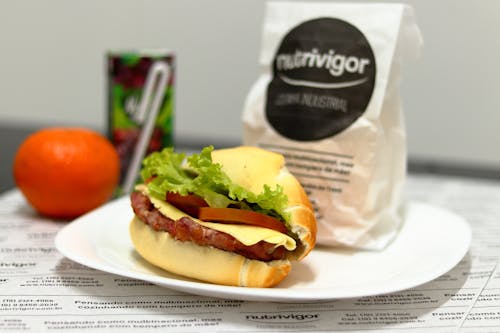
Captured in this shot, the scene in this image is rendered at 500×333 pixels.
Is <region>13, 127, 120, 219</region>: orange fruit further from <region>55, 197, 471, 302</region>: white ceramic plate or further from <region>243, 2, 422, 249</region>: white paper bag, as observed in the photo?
<region>243, 2, 422, 249</region>: white paper bag

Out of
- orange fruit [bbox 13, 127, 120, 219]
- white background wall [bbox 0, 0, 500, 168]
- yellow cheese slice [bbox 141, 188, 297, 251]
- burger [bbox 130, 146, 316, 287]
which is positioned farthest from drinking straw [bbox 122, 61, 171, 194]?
white background wall [bbox 0, 0, 500, 168]

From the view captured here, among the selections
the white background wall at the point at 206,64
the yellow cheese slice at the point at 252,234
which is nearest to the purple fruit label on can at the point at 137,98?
the yellow cheese slice at the point at 252,234

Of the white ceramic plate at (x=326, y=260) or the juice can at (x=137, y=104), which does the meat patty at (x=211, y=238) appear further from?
the juice can at (x=137, y=104)

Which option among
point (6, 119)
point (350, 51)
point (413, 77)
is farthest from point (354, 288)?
point (6, 119)

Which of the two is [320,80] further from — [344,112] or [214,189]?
[214,189]

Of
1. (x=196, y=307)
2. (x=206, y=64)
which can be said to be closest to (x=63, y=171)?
(x=196, y=307)

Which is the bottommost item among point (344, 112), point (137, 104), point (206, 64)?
point (206, 64)

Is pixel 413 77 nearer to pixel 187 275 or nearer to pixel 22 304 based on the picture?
pixel 187 275
